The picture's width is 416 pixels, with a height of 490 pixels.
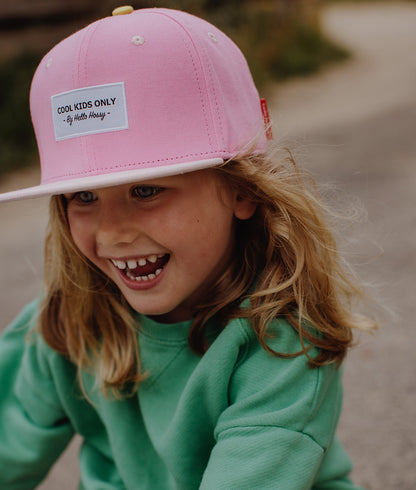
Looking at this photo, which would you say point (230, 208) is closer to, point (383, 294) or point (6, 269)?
point (383, 294)

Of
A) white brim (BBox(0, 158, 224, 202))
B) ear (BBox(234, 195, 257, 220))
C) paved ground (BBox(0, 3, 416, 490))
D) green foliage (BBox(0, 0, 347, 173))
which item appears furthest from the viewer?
green foliage (BBox(0, 0, 347, 173))

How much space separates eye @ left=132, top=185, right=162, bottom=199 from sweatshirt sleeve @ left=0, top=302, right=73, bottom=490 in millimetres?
569

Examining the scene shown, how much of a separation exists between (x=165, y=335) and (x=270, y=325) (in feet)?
0.86

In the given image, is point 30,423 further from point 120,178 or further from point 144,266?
point 120,178

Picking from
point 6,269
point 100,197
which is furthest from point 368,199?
point 100,197

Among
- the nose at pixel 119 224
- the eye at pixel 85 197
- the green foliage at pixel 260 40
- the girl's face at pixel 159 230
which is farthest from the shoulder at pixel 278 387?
the green foliage at pixel 260 40

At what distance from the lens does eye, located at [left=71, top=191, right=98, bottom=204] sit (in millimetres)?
1384

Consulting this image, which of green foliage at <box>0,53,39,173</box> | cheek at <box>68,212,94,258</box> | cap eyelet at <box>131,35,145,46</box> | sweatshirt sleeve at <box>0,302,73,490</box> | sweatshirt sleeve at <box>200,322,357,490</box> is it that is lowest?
green foliage at <box>0,53,39,173</box>

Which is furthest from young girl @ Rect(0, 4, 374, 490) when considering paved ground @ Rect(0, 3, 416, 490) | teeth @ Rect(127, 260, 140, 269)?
paved ground @ Rect(0, 3, 416, 490)

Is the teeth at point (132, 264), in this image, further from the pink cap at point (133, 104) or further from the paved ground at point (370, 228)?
the paved ground at point (370, 228)

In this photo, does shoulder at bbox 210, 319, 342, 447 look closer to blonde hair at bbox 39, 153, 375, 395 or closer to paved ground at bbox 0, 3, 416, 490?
blonde hair at bbox 39, 153, 375, 395

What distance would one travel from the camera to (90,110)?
1.26 meters

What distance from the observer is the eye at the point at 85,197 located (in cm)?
138

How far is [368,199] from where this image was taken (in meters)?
4.07
